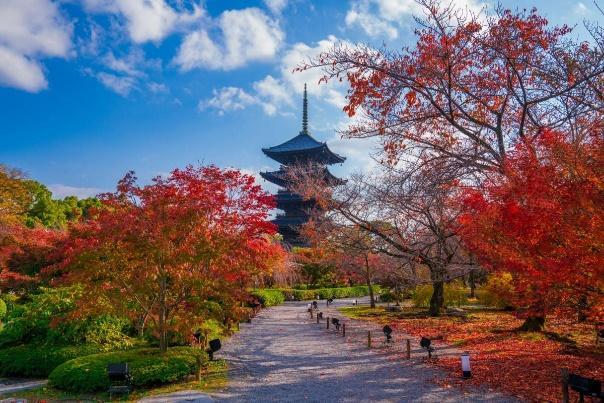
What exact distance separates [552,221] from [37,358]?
11.9 meters

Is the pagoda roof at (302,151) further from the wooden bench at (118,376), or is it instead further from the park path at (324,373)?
the wooden bench at (118,376)

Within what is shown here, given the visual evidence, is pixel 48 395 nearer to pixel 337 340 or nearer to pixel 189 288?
pixel 189 288

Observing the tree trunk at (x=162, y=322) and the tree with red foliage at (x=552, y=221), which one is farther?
the tree trunk at (x=162, y=322)

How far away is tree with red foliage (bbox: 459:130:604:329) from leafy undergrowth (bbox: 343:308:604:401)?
4.46ft

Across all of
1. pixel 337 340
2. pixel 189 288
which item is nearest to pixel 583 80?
pixel 189 288

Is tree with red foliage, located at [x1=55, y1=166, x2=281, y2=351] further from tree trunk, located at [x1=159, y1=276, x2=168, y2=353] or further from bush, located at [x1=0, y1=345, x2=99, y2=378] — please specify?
bush, located at [x1=0, y1=345, x2=99, y2=378]

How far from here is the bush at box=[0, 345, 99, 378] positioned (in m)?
11.2

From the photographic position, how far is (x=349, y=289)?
41.8 metres

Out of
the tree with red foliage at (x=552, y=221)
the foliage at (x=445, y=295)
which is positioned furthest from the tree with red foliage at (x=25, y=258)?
the tree with red foliage at (x=552, y=221)

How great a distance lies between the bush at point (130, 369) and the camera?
9211mm

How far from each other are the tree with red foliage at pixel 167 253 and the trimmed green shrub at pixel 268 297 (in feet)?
62.4

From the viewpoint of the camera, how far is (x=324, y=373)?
34.6 feet

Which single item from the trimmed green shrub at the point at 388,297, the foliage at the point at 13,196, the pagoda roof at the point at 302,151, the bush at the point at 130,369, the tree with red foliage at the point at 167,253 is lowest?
the bush at the point at 130,369

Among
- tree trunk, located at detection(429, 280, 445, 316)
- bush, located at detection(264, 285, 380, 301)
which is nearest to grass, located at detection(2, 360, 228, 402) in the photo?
tree trunk, located at detection(429, 280, 445, 316)
